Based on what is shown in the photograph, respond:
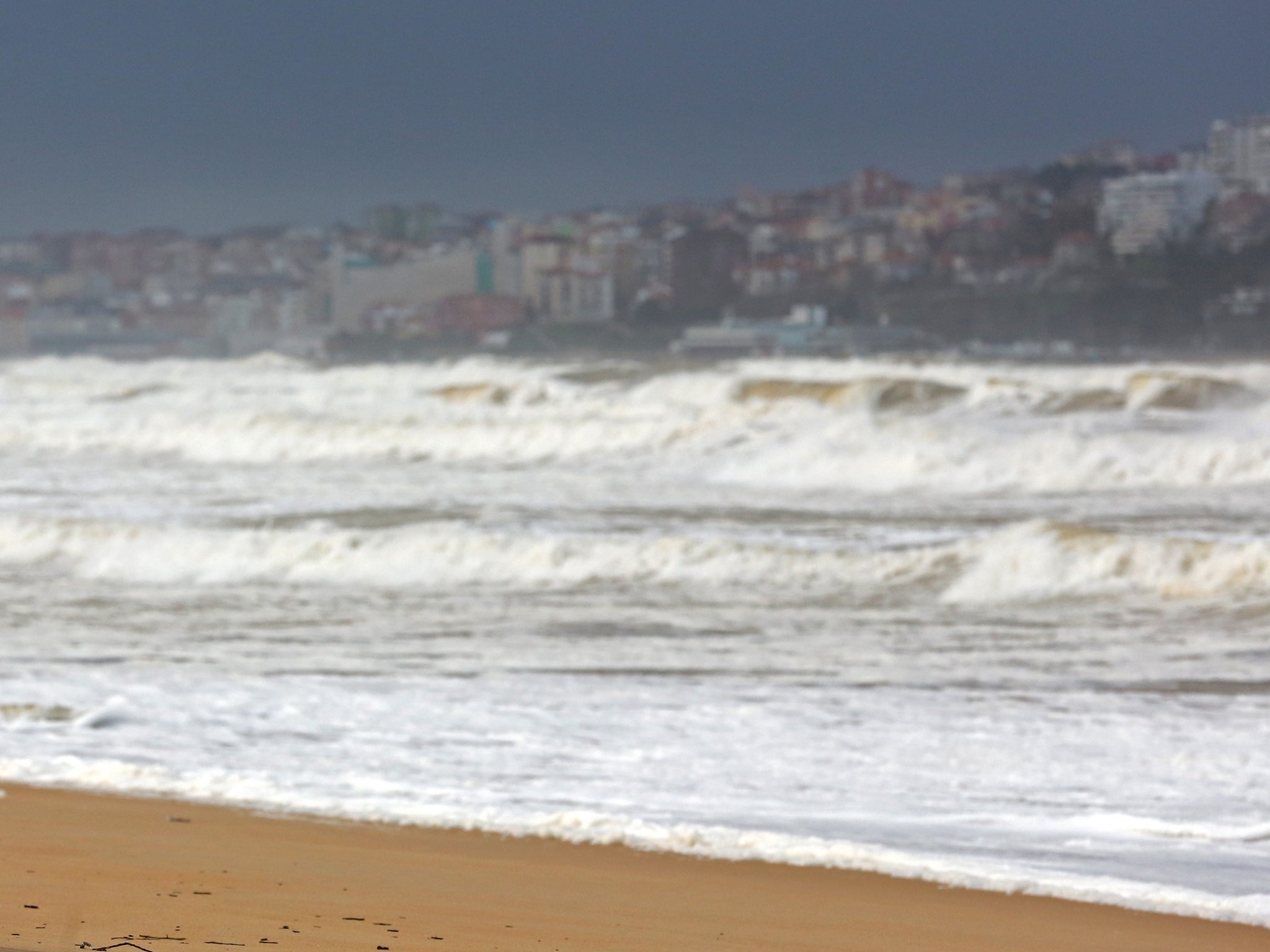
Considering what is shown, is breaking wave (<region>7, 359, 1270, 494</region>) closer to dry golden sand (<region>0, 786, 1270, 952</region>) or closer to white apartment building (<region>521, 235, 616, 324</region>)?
dry golden sand (<region>0, 786, 1270, 952</region>)

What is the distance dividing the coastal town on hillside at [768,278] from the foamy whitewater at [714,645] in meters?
37.4

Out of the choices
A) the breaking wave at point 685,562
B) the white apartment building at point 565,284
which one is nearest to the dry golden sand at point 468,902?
the breaking wave at point 685,562

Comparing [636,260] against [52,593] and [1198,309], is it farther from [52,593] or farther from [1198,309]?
[52,593]

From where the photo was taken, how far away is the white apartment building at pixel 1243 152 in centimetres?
6712

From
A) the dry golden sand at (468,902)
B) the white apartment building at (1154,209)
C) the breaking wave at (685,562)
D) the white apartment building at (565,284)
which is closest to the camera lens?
the dry golden sand at (468,902)

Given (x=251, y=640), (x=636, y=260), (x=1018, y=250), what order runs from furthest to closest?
(x=636, y=260) → (x=1018, y=250) → (x=251, y=640)

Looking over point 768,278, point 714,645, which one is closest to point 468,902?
point 714,645

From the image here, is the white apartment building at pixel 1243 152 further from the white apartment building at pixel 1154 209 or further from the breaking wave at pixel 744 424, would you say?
the breaking wave at pixel 744 424

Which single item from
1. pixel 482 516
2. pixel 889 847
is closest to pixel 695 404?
pixel 482 516

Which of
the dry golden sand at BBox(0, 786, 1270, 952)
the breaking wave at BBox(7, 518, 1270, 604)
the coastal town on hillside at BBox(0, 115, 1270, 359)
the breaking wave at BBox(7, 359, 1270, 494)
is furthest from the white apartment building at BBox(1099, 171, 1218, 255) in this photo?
the dry golden sand at BBox(0, 786, 1270, 952)

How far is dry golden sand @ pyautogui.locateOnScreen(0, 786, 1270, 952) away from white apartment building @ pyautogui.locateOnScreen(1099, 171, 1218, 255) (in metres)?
64.0

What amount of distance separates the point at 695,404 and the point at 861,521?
18.1 metres

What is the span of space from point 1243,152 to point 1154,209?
15.3 ft

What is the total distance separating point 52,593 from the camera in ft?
35.0
